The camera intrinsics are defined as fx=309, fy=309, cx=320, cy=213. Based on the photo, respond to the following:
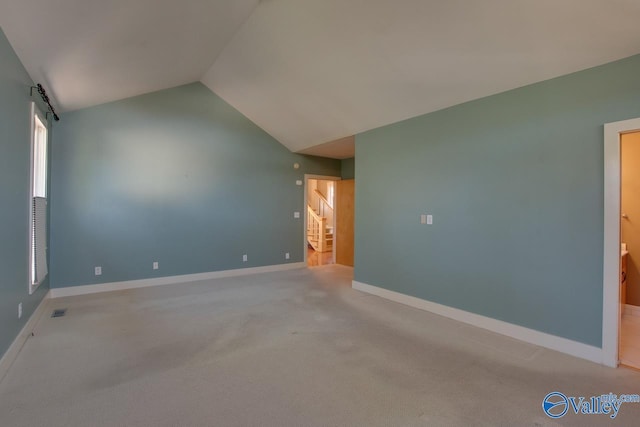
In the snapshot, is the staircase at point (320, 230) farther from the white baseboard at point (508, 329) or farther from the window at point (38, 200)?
the window at point (38, 200)

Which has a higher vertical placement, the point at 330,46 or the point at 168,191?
the point at 330,46

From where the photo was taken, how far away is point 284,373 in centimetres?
239

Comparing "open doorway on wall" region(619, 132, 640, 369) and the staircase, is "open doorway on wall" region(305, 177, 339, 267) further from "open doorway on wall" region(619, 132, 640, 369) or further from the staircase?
"open doorway on wall" region(619, 132, 640, 369)

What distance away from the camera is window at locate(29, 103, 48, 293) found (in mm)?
3242

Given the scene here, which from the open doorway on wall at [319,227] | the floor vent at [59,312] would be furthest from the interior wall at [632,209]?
the floor vent at [59,312]

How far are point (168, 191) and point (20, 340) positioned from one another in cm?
286

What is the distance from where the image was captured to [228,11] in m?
3.31

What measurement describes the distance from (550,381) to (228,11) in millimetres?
4461

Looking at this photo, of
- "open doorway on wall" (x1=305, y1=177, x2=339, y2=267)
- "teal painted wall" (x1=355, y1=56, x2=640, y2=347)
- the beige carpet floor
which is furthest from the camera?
"open doorway on wall" (x1=305, y1=177, x2=339, y2=267)

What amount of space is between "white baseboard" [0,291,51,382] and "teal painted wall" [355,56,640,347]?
4005mm

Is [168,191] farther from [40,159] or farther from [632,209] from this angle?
[632,209]

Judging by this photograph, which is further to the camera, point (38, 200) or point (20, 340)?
point (38, 200)

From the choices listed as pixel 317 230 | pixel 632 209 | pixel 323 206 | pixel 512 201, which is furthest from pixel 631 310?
pixel 323 206

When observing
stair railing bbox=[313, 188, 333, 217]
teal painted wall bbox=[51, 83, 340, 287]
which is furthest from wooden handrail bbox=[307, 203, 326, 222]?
teal painted wall bbox=[51, 83, 340, 287]
